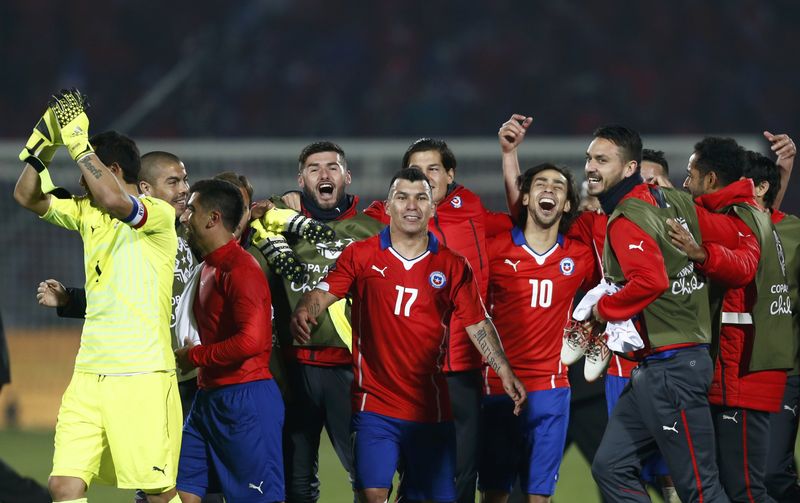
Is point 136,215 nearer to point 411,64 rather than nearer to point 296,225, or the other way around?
point 296,225

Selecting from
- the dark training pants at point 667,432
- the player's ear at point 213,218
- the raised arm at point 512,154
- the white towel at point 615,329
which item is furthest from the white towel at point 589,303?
the player's ear at point 213,218

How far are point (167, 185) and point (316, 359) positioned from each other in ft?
3.93

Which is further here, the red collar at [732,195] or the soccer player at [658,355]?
the red collar at [732,195]

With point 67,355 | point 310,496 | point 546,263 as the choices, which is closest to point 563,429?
point 546,263

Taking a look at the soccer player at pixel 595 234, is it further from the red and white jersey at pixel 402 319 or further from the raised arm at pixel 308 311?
the raised arm at pixel 308 311

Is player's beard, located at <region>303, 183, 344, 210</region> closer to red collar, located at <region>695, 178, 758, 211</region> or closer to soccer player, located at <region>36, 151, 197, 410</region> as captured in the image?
soccer player, located at <region>36, 151, 197, 410</region>

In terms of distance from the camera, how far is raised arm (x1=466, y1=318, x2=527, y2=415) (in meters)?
Result: 5.05

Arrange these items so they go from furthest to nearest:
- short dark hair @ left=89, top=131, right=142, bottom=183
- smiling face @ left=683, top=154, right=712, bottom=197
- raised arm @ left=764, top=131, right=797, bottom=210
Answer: raised arm @ left=764, top=131, right=797, bottom=210 < smiling face @ left=683, top=154, right=712, bottom=197 < short dark hair @ left=89, top=131, right=142, bottom=183

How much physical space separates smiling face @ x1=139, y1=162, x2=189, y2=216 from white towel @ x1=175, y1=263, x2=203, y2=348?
0.56 m

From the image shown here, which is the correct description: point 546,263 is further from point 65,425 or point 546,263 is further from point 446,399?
point 65,425

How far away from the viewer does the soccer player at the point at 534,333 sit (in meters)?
5.88

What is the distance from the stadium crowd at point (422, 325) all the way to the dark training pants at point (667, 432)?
0.01 meters

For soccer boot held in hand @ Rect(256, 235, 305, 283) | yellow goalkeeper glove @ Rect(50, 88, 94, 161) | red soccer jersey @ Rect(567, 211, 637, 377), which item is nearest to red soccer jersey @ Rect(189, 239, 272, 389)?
soccer boot held in hand @ Rect(256, 235, 305, 283)

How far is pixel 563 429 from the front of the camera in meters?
5.91
